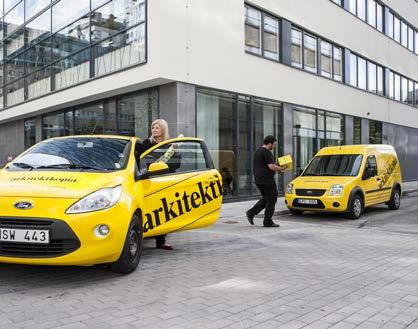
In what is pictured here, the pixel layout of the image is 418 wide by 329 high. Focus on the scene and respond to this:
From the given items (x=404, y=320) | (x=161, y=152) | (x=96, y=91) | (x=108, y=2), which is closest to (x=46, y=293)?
(x=161, y=152)

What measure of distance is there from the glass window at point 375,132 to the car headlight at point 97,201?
2129cm

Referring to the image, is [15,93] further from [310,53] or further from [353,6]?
[353,6]

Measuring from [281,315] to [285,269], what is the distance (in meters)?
1.82

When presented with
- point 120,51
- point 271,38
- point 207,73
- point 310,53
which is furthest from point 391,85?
point 120,51

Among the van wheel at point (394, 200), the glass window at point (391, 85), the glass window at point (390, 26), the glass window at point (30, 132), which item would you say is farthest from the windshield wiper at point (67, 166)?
the glass window at point (390, 26)

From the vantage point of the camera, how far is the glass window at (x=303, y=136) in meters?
18.2

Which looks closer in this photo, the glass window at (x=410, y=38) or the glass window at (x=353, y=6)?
the glass window at (x=353, y=6)

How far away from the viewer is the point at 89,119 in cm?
1673

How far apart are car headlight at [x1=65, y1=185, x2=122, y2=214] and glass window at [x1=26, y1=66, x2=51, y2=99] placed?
14.4 m

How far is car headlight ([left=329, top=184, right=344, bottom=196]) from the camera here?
1101cm

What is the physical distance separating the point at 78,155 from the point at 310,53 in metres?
14.8

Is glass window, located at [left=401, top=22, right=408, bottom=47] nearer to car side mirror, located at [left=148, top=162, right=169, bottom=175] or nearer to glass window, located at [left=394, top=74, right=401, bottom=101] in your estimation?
glass window, located at [left=394, top=74, right=401, bottom=101]

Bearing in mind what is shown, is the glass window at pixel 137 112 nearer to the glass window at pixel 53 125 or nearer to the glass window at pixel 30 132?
the glass window at pixel 53 125

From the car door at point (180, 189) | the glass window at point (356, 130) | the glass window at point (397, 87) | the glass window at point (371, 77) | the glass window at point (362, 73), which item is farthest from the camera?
the glass window at point (397, 87)
